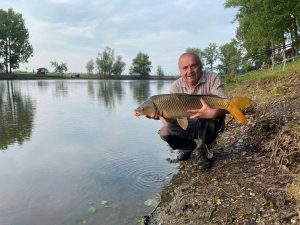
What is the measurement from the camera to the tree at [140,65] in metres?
130

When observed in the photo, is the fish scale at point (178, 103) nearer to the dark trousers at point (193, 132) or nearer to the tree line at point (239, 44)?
the dark trousers at point (193, 132)

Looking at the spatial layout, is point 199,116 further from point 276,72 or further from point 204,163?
point 276,72

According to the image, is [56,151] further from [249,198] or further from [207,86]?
[249,198]

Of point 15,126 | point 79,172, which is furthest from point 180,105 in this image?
point 15,126

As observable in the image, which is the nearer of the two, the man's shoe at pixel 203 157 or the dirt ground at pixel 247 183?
the dirt ground at pixel 247 183

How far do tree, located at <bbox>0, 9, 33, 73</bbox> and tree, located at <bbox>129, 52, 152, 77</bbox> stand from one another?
49.2m

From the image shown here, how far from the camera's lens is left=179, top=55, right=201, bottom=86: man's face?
4.89m

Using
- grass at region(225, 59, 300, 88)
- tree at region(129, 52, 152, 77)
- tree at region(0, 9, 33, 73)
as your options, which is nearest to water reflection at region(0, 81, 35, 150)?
grass at region(225, 59, 300, 88)

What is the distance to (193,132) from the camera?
211 inches

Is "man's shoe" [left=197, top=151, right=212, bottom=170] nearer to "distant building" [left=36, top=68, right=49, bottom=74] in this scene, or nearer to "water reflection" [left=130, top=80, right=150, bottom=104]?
"water reflection" [left=130, top=80, right=150, bottom=104]

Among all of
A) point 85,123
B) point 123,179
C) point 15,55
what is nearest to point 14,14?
point 15,55

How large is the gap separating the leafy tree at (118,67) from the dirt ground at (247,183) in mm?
114676

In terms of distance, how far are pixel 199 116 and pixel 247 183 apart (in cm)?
97

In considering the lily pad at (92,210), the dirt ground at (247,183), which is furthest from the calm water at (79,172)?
the dirt ground at (247,183)
